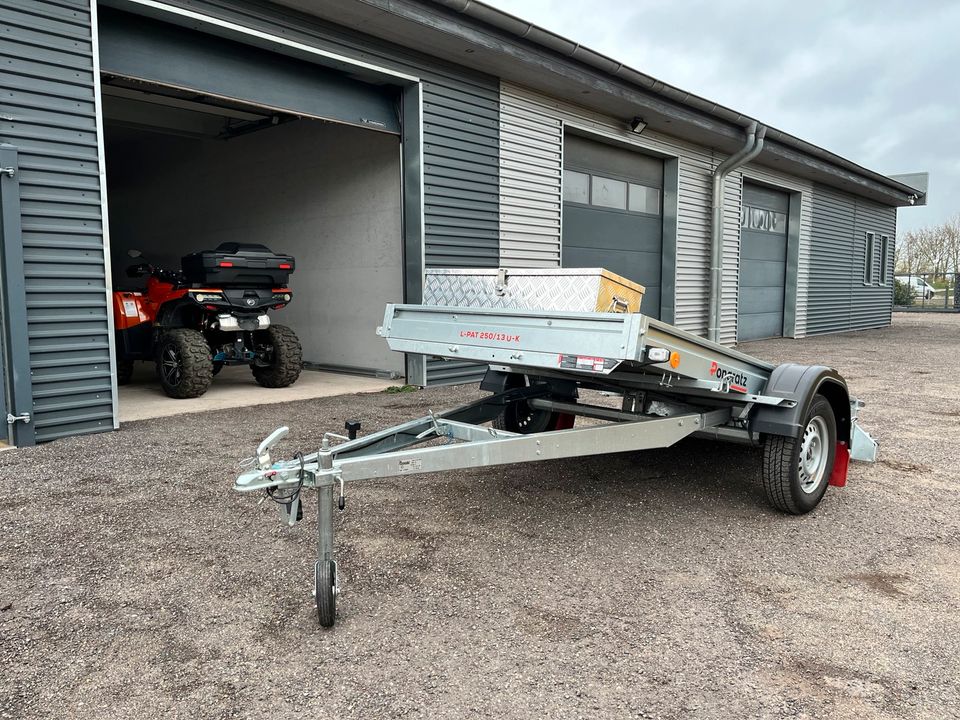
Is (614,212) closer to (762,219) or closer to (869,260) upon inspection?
(762,219)

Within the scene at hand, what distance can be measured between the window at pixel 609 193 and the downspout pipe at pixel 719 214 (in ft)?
7.91

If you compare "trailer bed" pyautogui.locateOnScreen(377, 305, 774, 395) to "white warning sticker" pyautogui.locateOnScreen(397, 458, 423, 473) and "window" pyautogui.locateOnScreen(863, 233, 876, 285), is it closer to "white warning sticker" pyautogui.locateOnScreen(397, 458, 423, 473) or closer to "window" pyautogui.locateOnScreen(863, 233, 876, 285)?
"white warning sticker" pyautogui.locateOnScreen(397, 458, 423, 473)

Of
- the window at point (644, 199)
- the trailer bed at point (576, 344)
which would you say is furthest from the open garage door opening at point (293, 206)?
the window at point (644, 199)

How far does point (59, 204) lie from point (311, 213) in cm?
484

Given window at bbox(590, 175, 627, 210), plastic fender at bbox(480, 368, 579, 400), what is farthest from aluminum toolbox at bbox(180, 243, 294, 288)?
window at bbox(590, 175, 627, 210)

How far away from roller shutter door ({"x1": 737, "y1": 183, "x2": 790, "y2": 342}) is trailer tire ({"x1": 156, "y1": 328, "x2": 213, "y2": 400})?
434 inches

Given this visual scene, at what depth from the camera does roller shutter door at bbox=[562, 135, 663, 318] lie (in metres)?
10.8

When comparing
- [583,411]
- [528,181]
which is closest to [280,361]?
[528,181]

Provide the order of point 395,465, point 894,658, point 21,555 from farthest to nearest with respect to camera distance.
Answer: point 21,555, point 395,465, point 894,658

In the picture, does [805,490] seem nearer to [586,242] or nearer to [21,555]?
[21,555]

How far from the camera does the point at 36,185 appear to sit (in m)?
5.37

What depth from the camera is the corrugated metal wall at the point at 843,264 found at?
56.6 ft


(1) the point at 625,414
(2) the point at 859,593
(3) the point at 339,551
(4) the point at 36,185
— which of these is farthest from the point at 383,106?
(2) the point at 859,593

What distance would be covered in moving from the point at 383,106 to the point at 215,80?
1.98m
